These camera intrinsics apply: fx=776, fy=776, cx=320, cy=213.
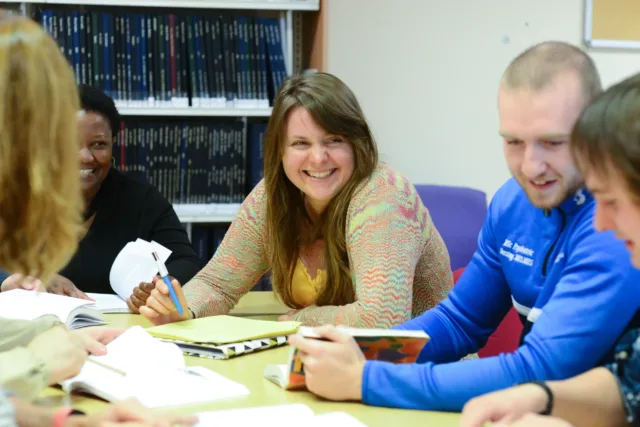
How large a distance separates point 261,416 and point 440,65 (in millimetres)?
2426

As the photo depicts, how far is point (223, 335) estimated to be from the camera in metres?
1.59

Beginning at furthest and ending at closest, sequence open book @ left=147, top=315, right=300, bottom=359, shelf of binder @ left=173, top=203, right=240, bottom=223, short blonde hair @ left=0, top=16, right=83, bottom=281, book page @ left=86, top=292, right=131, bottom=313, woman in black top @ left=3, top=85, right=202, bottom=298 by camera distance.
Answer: shelf of binder @ left=173, top=203, right=240, bottom=223 → woman in black top @ left=3, top=85, right=202, bottom=298 → book page @ left=86, top=292, right=131, bottom=313 → open book @ left=147, top=315, right=300, bottom=359 → short blonde hair @ left=0, top=16, right=83, bottom=281

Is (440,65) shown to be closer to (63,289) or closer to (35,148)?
(63,289)

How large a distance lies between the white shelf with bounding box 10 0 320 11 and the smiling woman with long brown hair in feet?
3.65

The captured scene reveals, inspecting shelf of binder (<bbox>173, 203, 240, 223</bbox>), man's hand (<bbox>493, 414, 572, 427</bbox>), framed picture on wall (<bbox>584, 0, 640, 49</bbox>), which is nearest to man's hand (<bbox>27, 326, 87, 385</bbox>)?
man's hand (<bbox>493, 414, 572, 427</bbox>)

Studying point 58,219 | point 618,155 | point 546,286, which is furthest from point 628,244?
point 58,219

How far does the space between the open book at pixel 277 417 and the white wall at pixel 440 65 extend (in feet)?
7.28

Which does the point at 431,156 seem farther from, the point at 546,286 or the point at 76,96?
the point at 76,96

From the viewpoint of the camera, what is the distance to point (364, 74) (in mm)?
3287

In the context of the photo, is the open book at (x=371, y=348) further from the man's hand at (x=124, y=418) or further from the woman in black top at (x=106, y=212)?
the woman in black top at (x=106, y=212)

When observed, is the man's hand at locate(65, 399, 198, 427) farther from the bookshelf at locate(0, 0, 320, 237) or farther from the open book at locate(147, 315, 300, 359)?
the bookshelf at locate(0, 0, 320, 237)

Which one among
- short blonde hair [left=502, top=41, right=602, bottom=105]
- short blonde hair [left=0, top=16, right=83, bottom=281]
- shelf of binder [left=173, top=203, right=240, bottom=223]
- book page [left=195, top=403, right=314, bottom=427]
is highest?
short blonde hair [left=502, top=41, right=602, bottom=105]

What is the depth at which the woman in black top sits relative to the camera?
2.48 m

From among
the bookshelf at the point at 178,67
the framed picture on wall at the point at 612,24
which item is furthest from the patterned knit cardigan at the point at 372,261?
the framed picture on wall at the point at 612,24
